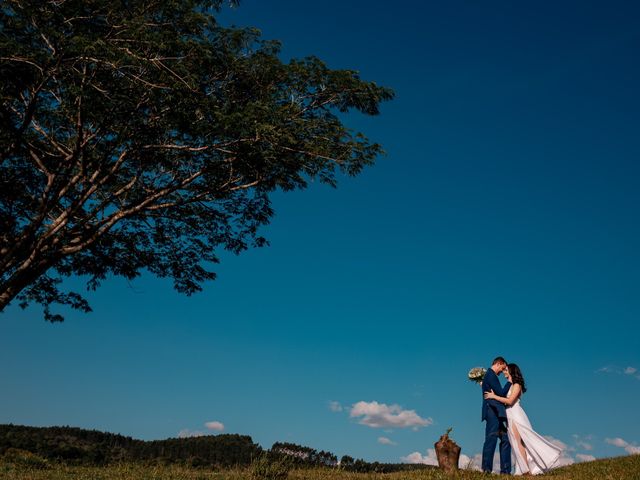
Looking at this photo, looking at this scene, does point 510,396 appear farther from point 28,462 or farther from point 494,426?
point 28,462

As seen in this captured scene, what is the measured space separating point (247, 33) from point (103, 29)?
4.58 metres

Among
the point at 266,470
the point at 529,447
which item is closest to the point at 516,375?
the point at 529,447

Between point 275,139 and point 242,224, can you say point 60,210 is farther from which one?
point 275,139

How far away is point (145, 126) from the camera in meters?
18.1

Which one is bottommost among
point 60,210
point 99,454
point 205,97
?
point 99,454

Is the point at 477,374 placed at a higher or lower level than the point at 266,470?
higher

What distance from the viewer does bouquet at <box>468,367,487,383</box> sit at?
Result: 14391 mm

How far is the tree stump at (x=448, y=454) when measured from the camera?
13.1 m

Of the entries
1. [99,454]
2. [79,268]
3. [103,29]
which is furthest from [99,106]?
[99,454]

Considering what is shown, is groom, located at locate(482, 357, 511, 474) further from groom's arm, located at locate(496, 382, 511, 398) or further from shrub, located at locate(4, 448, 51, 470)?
shrub, located at locate(4, 448, 51, 470)

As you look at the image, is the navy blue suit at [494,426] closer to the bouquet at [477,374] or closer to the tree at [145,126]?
the bouquet at [477,374]

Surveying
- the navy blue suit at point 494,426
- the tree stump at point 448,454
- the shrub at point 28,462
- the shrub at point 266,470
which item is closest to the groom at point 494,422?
the navy blue suit at point 494,426

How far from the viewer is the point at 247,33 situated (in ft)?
61.5

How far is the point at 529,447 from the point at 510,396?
1510 millimetres
